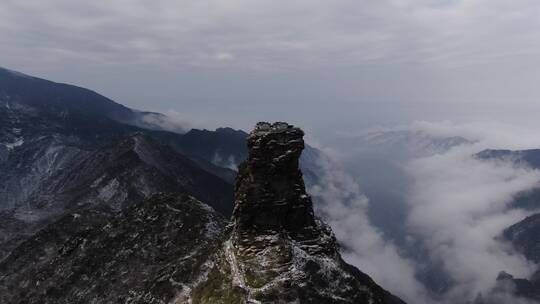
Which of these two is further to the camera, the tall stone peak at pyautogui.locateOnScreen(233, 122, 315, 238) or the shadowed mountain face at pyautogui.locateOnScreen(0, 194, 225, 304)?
the shadowed mountain face at pyautogui.locateOnScreen(0, 194, 225, 304)

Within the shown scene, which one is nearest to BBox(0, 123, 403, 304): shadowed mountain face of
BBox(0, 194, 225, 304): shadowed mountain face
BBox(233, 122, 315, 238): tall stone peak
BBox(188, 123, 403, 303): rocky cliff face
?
BBox(233, 122, 315, 238): tall stone peak

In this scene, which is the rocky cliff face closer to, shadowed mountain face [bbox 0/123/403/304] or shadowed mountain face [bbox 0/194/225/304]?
shadowed mountain face [bbox 0/123/403/304]

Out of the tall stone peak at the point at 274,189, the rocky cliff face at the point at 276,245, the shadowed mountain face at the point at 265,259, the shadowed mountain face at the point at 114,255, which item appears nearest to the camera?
the rocky cliff face at the point at 276,245

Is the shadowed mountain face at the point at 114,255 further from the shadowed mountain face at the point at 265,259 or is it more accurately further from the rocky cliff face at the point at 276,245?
the rocky cliff face at the point at 276,245

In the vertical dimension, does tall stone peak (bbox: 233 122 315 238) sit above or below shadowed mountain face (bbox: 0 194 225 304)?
above

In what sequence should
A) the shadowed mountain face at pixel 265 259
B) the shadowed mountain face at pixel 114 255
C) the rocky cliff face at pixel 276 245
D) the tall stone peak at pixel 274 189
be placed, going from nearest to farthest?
the rocky cliff face at pixel 276 245
the shadowed mountain face at pixel 265 259
the tall stone peak at pixel 274 189
the shadowed mountain face at pixel 114 255

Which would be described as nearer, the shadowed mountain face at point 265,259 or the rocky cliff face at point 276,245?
the rocky cliff face at point 276,245

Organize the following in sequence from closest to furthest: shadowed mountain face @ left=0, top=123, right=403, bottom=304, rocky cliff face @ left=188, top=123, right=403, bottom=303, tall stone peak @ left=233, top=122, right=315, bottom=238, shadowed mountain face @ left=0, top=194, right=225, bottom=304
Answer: rocky cliff face @ left=188, top=123, right=403, bottom=303, shadowed mountain face @ left=0, top=123, right=403, bottom=304, tall stone peak @ left=233, top=122, right=315, bottom=238, shadowed mountain face @ left=0, top=194, right=225, bottom=304

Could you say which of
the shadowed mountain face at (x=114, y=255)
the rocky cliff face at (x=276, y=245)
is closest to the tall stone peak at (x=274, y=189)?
the rocky cliff face at (x=276, y=245)

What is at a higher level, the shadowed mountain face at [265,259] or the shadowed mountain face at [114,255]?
the shadowed mountain face at [265,259]
